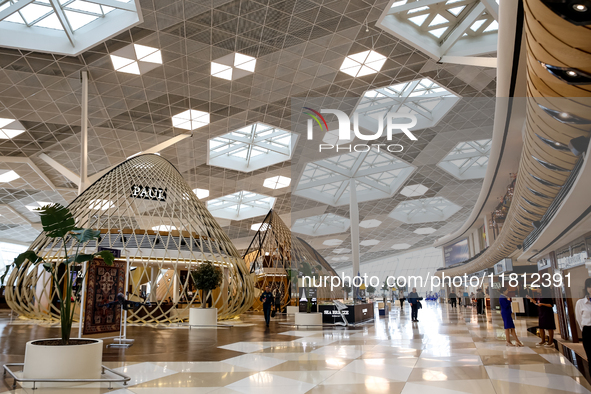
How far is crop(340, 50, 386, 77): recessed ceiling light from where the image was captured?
1380cm

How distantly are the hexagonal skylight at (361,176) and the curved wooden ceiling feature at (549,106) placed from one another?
234cm

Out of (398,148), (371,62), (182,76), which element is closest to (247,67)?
(182,76)

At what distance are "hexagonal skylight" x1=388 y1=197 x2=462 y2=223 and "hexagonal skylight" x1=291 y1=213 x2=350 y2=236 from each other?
3.43ft


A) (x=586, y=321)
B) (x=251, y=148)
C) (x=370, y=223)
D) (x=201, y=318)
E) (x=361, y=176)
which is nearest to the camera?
(x=586, y=321)

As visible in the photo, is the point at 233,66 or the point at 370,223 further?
the point at 233,66

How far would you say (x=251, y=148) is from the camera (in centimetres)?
2228

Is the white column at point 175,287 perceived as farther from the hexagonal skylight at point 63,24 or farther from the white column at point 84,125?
the hexagonal skylight at point 63,24

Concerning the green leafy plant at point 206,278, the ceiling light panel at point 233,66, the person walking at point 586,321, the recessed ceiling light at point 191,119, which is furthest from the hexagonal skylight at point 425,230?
the recessed ceiling light at point 191,119

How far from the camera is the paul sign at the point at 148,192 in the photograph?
47.3 feet

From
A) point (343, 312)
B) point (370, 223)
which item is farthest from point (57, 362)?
point (343, 312)

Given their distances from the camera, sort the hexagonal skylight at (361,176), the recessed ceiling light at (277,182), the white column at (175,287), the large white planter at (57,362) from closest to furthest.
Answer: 1. the large white planter at (57,362)
2. the hexagonal skylight at (361,176)
3. the white column at (175,287)
4. the recessed ceiling light at (277,182)

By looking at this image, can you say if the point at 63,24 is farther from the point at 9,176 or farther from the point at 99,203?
the point at 9,176

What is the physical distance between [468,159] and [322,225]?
3497 mm

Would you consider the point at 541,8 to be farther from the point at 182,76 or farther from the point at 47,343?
the point at 182,76
